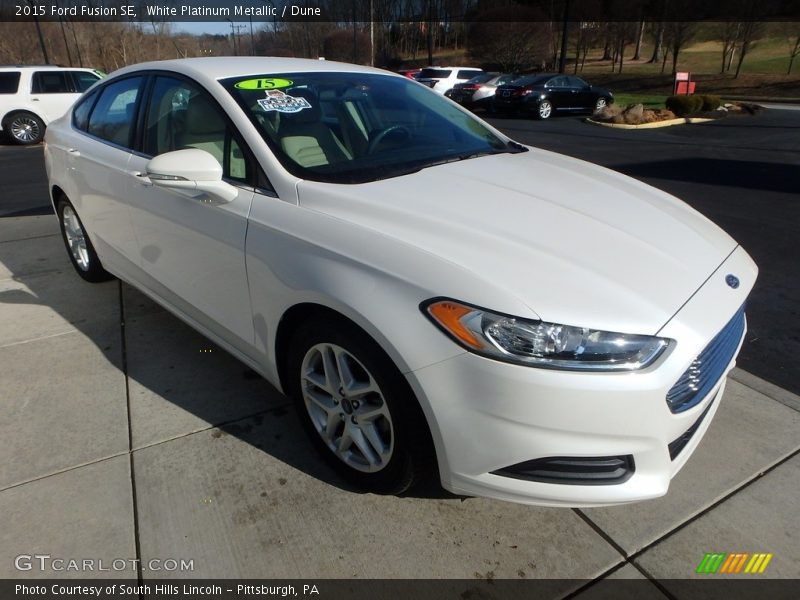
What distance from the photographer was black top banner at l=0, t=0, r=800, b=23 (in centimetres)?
3324

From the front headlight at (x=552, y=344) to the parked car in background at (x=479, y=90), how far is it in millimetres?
18657

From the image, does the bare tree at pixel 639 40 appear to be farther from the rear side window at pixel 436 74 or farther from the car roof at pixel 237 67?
the car roof at pixel 237 67

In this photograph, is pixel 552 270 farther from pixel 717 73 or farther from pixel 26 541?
pixel 717 73

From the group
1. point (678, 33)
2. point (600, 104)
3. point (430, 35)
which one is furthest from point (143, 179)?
point (430, 35)

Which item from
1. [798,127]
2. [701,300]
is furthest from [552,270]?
[798,127]

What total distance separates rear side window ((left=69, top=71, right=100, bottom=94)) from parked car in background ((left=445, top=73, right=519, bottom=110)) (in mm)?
11141

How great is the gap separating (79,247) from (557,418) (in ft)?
13.2

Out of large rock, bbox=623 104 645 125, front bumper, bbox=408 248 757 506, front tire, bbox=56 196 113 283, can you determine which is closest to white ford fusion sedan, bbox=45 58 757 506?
front bumper, bbox=408 248 757 506

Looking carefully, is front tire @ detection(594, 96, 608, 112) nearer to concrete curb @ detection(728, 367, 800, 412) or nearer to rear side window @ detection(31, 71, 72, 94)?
rear side window @ detection(31, 71, 72, 94)

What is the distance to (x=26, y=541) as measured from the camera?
2.12 metres

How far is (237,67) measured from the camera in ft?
9.39

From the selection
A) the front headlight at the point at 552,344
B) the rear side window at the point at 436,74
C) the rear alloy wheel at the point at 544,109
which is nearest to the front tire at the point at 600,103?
the rear alloy wheel at the point at 544,109

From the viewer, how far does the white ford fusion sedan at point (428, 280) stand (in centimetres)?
171

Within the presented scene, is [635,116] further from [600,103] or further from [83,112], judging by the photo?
[83,112]
